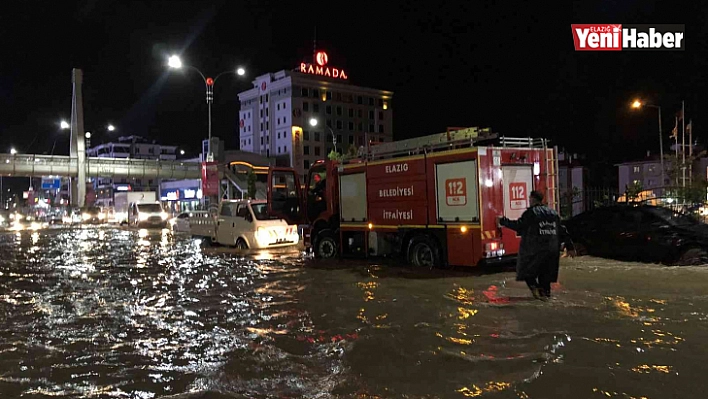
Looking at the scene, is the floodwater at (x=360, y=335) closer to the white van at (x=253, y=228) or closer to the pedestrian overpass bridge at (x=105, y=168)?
the white van at (x=253, y=228)

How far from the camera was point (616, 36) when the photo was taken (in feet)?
66.9

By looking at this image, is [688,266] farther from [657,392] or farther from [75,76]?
[75,76]

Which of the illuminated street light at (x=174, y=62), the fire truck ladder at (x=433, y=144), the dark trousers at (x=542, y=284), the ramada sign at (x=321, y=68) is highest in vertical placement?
the ramada sign at (x=321, y=68)

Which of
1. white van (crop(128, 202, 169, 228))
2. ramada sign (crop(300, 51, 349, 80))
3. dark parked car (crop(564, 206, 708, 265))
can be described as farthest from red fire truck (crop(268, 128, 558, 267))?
ramada sign (crop(300, 51, 349, 80))

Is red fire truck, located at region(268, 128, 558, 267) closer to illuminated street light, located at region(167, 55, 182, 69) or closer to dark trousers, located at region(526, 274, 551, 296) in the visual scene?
dark trousers, located at region(526, 274, 551, 296)

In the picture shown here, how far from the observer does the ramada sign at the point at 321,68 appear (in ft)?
329

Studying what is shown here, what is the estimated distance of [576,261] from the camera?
1284cm

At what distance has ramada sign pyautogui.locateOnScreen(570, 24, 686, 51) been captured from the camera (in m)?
20.1

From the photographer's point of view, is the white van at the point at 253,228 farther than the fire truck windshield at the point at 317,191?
Yes

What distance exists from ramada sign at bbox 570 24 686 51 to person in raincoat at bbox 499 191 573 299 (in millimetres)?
13873

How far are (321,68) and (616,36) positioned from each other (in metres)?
85.2

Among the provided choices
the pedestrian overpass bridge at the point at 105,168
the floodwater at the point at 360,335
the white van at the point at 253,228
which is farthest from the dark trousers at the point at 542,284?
the pedestrian overpass bridge at the point at 105,168

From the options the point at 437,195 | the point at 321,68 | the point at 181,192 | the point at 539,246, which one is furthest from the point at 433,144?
the point at 321,68

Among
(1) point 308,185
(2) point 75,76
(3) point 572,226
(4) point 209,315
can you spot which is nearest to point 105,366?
(4) point 209,315
